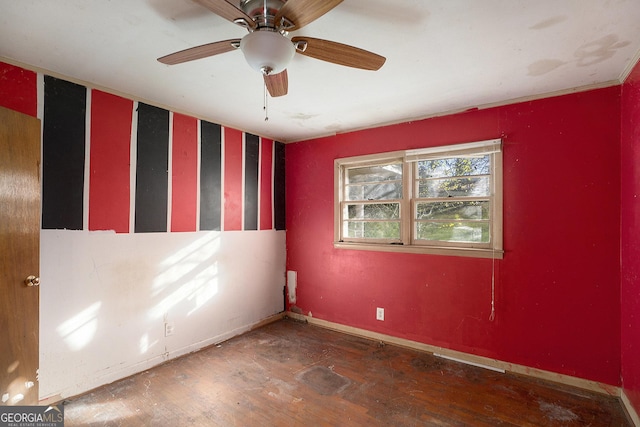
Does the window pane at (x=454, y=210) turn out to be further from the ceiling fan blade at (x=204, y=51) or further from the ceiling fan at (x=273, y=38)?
the ceiling fan blade at (x=204, y=51)

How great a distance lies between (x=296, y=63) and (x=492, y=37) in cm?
124

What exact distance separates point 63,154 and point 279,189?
2379mm

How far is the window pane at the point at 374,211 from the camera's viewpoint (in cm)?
346

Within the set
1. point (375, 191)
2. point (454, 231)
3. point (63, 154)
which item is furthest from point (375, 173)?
point (63, 154)

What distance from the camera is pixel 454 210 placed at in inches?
120

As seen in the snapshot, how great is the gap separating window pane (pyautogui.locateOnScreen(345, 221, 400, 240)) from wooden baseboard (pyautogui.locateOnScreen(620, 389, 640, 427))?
2.11 metres

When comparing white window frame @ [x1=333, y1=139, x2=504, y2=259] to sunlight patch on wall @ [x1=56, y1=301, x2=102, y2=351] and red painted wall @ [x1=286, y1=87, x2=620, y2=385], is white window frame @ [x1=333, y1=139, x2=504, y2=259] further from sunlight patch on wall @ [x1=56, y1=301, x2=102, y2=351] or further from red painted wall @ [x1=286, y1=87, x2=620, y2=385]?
sunlight patch on wall @ [x1=56, y1=301, x2=102, y2=351]

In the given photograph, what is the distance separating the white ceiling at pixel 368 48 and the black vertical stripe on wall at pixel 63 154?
0.58ft

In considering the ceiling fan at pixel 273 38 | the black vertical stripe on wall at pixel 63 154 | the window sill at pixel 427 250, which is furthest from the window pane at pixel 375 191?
the black vertical stripe on wall at pixel 63 154

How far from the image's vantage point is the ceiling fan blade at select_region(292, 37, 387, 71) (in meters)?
1.51

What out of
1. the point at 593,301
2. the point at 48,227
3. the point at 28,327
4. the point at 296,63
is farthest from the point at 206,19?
the point at 593,301

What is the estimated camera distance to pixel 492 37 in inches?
71.2

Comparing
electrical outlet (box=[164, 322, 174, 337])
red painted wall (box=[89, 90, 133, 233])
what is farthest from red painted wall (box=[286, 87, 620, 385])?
red painted wall (box=[89, 90, 133, 233])

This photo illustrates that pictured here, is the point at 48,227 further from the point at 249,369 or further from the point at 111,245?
the point at 249,369
